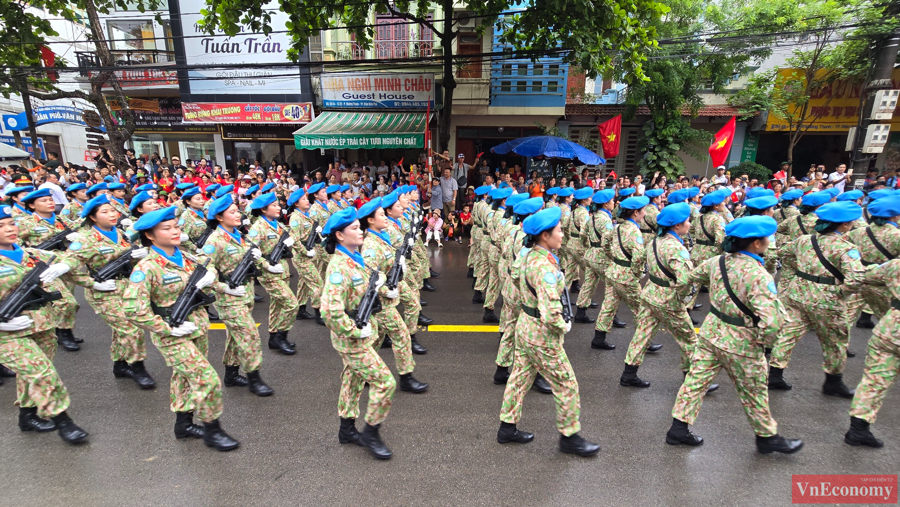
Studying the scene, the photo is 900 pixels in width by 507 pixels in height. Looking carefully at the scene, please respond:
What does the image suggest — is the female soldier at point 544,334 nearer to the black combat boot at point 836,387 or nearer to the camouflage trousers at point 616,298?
the camouflage trousers at point 616,298

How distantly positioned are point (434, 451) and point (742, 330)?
2566mm

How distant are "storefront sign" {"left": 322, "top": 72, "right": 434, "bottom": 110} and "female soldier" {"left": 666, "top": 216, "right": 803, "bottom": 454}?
526 inches

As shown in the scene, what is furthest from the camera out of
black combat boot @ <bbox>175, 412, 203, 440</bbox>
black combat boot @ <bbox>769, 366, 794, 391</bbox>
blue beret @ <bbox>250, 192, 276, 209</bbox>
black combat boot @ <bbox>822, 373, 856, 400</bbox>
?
blue beret @ <bbox>250, 192, 276, 209</bbox>

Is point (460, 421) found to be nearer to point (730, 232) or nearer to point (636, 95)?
point (730, 232)

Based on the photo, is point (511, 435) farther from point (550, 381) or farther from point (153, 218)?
point (153, 218)

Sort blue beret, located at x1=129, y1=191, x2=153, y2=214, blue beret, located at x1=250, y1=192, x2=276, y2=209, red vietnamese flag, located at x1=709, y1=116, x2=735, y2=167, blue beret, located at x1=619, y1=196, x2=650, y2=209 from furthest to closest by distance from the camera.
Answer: red vietnamese flag, located at x1=709, y1=116, x2=735, y2=167, blue beret, located at x1=250, y1=192, x2=276, y2=209, blue beret, located at x1=619, y1=196, x2=650, y2=209, blue beret, located at x1=129, y1=191, x2=153, y2=214

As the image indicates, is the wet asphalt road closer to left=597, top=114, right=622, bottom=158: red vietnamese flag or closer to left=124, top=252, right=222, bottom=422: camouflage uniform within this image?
left=124, top=252, right=222, bottom=422: camouflage uniform

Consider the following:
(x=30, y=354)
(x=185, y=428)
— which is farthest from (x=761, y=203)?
(x=30, y=354)

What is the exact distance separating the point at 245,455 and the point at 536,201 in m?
3.73

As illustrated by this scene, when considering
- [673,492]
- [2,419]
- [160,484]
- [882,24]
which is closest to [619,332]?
[673,492]

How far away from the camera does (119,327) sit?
174 inches

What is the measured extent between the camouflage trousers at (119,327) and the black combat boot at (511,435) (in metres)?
3.85

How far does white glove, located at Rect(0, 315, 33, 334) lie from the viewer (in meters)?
3.26

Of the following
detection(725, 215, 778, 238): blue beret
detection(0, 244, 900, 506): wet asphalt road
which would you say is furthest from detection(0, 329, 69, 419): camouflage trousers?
detection(725, 215, 778, 238): blue beret
